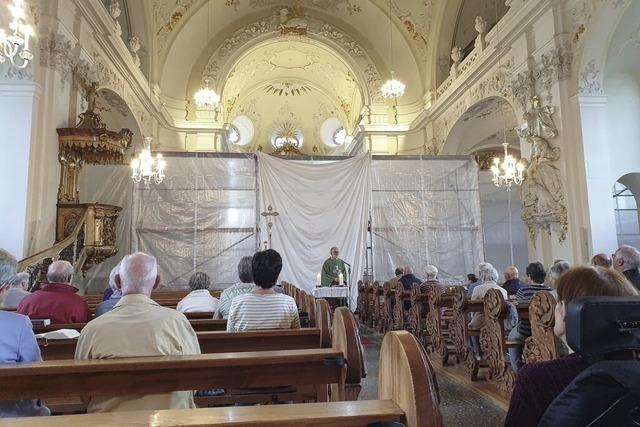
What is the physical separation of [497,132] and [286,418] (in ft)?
40.9

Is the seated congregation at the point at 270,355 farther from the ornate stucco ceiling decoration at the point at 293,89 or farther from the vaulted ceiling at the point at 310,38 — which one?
the ornate stucco ceiling decoration at the point at 293,89

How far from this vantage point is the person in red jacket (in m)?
3.10

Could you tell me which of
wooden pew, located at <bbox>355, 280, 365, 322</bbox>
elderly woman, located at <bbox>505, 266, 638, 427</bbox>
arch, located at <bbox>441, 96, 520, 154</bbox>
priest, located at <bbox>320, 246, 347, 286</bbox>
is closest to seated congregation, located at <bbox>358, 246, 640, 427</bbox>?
elderly woman, located at <bbox>505, 266, 638, 427</bbox>

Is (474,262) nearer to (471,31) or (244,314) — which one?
(471,31)

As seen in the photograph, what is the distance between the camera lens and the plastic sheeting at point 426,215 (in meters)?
9.98

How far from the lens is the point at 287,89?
18.9 m

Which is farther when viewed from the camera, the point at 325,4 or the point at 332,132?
the point at 332,132

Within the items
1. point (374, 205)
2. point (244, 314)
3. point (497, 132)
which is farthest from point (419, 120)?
point (244, 314)

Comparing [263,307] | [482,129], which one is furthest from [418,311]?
[482,129]

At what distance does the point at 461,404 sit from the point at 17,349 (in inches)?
104

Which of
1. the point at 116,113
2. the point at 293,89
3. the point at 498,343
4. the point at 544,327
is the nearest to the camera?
the point at 544,327

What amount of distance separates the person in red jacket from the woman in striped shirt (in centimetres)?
126

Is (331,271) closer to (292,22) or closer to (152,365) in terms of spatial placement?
(152,365)

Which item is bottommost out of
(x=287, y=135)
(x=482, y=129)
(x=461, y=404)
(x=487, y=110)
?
(x=461, y=404)
